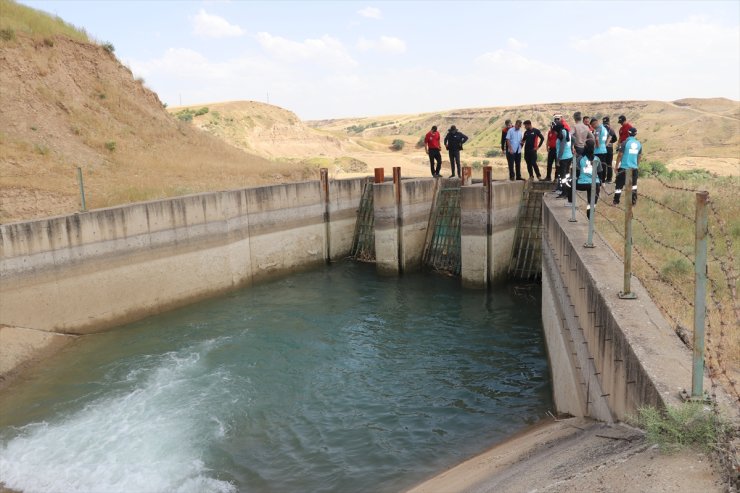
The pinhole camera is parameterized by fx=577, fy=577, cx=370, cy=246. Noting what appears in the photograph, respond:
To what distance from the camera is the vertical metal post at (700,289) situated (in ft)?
13.1

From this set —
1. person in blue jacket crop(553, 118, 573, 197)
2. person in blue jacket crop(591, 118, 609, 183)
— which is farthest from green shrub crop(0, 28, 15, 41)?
person in blue jacket crop(591, 118, 609, 183)

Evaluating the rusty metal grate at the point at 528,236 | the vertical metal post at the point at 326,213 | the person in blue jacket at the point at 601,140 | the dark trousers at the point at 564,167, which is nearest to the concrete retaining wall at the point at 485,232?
the rusty metal grate at the point at 528,236

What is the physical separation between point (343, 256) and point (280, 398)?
429 inches

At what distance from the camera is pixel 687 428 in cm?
407

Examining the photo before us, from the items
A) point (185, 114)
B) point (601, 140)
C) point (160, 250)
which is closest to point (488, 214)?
point (601, 140)

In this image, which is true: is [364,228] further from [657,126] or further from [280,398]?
[657,126]

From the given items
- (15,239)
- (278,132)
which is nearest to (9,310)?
(15,239)

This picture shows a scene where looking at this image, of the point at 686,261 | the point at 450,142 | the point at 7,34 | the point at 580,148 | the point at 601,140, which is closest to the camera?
the point at 686,261

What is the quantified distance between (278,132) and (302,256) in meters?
42.1

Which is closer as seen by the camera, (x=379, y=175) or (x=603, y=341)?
(x=603, y=341)

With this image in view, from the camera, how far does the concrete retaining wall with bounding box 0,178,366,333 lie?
535 inches

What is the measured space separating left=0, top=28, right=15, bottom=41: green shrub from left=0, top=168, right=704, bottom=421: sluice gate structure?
532 inches

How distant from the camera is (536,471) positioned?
500 cm

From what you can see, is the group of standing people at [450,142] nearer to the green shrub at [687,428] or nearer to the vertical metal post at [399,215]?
the vertical metal post at [399,215]
